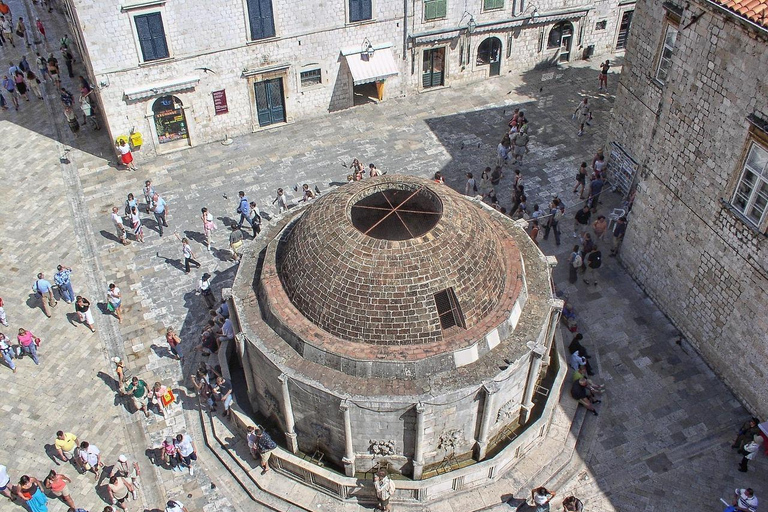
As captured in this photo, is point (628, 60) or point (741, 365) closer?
point (741, 365)

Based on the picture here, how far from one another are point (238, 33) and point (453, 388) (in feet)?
73.3

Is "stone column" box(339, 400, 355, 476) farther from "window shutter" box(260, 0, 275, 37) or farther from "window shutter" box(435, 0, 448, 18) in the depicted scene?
"window shutter" box(435, 0, 448, 18)

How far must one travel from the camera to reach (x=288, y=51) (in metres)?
34.8

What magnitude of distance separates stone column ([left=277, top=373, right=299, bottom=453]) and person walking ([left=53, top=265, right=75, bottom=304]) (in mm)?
11552

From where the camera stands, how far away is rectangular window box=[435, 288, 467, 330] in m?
19.1

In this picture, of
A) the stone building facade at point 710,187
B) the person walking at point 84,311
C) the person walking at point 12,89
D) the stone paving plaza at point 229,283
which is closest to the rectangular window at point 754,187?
the stone building facade at point 710,187

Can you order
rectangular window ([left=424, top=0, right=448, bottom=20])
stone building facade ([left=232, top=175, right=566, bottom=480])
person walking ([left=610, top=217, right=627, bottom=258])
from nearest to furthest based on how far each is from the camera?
stone building facade ([left=232, top=175, right=566, bottom=480]) → person walking ([left=610, top=217, right=627, bottom=258]) → rectangular window ([left=424, top=0, right=448, bottom=20])

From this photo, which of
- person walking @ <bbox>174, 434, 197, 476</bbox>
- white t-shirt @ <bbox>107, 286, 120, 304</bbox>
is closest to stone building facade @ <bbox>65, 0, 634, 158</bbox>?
white t-shirt @ <bbox>107, 286, 120, 304</bbox>

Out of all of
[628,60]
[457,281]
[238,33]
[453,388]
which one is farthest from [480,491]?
[238,33]

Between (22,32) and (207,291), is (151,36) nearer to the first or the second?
(207,291)

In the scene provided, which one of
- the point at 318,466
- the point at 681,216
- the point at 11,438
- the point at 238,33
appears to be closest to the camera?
the point at 318,466

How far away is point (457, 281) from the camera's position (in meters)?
19.2

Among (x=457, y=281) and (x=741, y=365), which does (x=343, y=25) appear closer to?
(x=457, y=281)

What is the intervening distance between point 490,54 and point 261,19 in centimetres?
1398
